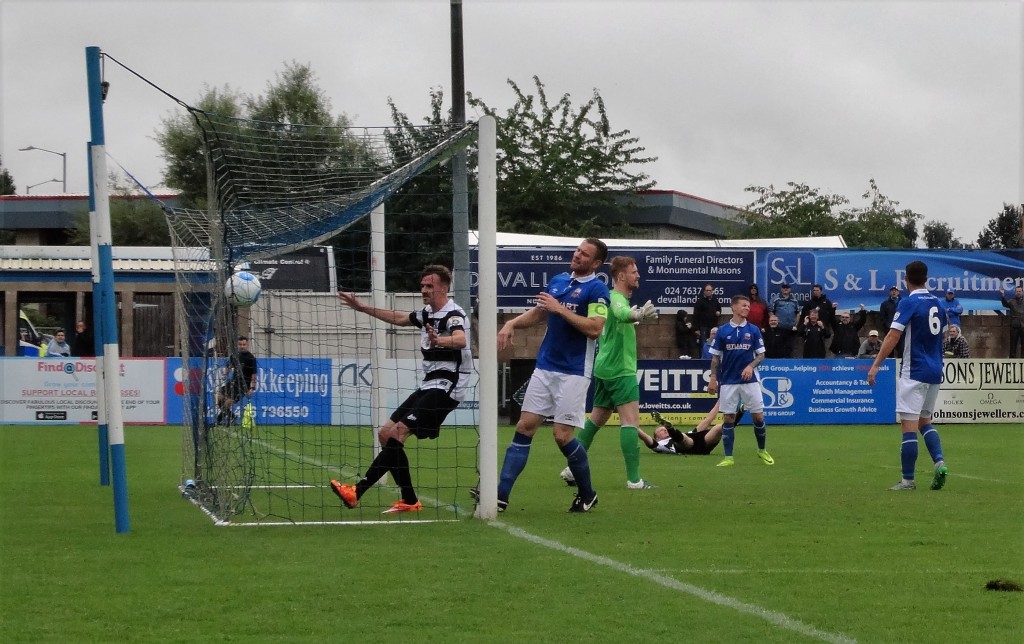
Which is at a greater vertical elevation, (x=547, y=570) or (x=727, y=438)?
(x=547, y=570)

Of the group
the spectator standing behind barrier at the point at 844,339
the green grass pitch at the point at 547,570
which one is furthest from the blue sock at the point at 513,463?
the spectator standing behind barrier at the point at 844,339

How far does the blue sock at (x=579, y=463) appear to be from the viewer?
9844 millimetres

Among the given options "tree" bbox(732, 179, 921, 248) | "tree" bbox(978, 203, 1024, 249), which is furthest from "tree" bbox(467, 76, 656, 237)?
"tree" bbox(978, 203, 1024, 249)

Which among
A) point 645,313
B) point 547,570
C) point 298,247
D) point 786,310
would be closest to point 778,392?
point 786,310

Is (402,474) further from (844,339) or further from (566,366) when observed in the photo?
(844,339)

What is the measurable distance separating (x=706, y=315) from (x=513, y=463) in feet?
57.2

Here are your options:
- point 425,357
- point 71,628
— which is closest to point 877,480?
point 425,357

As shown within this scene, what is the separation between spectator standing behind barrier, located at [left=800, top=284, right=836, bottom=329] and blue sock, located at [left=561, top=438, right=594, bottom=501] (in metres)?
17.8

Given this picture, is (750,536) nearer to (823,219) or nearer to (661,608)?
(661,608)

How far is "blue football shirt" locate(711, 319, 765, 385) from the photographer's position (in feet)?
53.0

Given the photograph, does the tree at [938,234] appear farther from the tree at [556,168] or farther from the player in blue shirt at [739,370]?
the player in blue shirt at [739,370]

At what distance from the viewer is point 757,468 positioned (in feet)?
49.8

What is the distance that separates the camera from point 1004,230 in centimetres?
6719

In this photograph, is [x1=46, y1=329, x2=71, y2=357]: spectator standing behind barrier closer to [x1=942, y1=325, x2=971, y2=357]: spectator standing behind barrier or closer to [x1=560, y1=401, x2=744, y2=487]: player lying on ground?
[x1=560, y1=401, x2=744, y2=487]: player lying on ground
